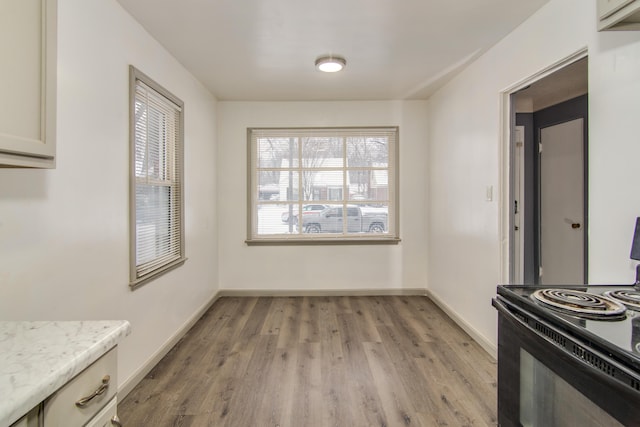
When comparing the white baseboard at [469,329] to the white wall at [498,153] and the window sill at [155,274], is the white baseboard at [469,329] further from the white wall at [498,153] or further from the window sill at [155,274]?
the window sill at [155,274]

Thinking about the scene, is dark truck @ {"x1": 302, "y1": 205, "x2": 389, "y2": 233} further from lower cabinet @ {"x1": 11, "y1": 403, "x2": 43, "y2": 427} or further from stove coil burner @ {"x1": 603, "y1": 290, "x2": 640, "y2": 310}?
lower cabinet @ {"x1": 11, "y1": 403, "x2": 43, "y2": 427}

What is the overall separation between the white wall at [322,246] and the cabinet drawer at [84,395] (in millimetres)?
3254

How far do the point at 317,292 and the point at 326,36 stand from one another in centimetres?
297

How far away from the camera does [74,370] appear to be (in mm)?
792

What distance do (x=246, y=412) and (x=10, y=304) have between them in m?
1.33

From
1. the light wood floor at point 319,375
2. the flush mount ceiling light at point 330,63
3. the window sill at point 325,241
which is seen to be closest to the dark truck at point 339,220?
the window sill at point 325,241

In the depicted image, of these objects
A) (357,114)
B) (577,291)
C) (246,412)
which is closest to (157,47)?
(357,114)

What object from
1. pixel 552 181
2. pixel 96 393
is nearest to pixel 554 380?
pixel 96 393

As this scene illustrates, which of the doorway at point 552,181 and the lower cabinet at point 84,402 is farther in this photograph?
the doorway at point 552,181

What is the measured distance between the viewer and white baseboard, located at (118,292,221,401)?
82.1 inches

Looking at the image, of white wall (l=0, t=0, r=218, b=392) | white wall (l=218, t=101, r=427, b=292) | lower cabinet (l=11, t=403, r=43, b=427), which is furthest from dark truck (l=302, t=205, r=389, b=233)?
lower cabinet (l=11, t=403, r=43, b=427)

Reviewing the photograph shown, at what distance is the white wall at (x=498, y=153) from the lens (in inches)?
60.8

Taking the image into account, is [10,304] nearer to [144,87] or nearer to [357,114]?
[144,87]

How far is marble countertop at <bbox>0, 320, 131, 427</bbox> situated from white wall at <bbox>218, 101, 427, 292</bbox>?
320 cm
